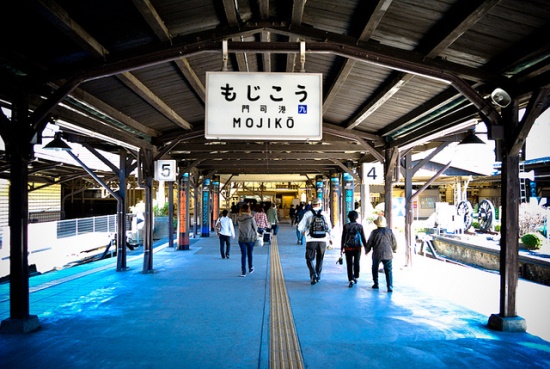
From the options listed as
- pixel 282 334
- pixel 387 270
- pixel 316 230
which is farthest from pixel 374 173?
pixel 282 334

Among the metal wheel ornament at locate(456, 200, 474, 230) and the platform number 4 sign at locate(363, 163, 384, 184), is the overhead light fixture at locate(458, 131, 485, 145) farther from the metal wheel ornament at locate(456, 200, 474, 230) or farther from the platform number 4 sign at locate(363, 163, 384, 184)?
the metal wheel ornament at locate(456, 200, 474, 230)

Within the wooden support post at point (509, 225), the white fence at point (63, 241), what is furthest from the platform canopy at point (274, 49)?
the white fence at point (63, 241)

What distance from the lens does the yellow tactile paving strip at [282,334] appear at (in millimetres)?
3996

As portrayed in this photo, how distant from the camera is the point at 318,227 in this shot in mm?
7336

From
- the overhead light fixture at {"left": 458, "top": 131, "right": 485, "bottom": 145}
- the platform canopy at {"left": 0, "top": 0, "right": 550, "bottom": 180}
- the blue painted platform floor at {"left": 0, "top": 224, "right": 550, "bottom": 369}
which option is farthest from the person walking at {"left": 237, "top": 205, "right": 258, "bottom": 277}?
the overhead light fixture at {"left": 458, "top": 131, "right": 485, "bottom": 145}

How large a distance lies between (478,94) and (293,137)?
2642 mm

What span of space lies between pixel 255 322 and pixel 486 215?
15.8m

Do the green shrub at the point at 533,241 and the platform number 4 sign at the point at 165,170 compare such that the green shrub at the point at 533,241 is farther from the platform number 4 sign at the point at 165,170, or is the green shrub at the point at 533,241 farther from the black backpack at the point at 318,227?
the platform number 4 sign at the point at 165,170

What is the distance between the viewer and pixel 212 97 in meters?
4.32

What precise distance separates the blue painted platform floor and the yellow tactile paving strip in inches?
3.3

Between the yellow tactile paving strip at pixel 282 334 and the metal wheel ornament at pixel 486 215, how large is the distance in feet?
43.4

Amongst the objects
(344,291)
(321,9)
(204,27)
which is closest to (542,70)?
(321,9)

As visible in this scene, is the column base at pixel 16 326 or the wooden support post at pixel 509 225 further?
the wooden support post at pixel 509 225

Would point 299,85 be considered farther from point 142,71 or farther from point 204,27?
point 142,71
